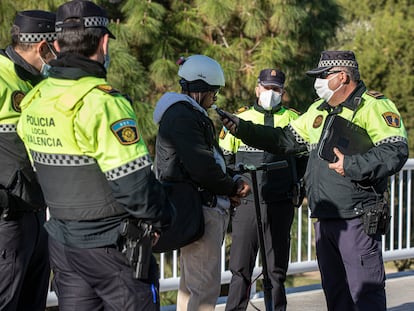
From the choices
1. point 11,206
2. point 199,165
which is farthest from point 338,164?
point 11,206

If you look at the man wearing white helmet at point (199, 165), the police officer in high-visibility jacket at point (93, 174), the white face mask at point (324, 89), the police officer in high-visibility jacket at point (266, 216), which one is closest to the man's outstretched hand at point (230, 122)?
the man wearing white helmet at point (199, 165)

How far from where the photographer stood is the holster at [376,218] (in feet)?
15.6

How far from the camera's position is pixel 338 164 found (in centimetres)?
467

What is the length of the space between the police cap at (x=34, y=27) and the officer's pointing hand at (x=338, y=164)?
5.92ft

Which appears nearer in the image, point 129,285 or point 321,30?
point 129,285

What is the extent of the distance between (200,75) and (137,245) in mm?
1606

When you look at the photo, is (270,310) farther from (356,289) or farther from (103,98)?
(103,98)

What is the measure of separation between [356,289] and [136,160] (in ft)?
6.92

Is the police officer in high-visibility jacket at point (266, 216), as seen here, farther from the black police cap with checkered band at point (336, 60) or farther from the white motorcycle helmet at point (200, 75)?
the white motorcycle helmet at point (200, 75)

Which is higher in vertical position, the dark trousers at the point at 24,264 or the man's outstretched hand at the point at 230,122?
the man's outstretched hand at the point at 230,122

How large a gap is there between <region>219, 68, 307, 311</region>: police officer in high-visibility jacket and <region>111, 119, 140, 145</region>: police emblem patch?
120 inches

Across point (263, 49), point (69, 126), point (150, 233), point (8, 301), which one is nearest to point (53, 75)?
point (69, 126)

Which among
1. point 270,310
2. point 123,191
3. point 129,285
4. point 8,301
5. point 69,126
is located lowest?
point 270,310

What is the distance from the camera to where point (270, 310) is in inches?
213
